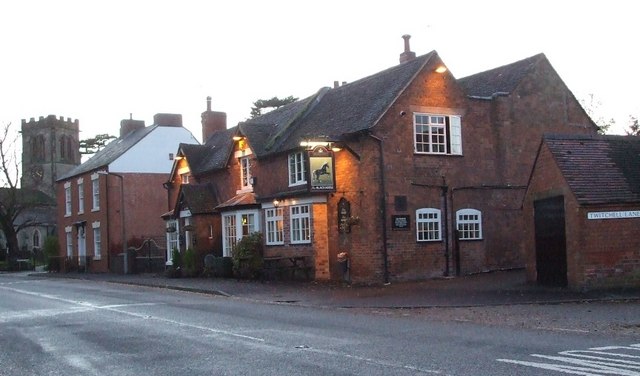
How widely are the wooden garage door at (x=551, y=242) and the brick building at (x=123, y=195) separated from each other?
27.0 meters

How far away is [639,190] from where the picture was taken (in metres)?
21.1

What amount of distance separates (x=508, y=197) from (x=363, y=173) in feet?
20.4

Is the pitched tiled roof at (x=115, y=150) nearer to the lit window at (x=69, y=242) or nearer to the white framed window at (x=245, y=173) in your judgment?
the lit window at (x=69, y=242)

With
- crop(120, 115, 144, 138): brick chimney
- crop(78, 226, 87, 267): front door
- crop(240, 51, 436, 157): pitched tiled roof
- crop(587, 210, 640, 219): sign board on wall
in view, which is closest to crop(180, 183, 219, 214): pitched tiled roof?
crop(240, 51, 436, 157): pitched tiled roof

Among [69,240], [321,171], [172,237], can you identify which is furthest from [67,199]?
[321,171]

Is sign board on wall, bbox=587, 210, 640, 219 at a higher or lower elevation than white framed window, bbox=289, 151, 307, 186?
lower

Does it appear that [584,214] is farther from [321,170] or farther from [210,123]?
[210,123]

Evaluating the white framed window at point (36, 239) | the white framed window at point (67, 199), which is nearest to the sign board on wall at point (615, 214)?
the white framed window at point (67, 199)

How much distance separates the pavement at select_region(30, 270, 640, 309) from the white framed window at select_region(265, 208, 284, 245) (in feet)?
7.01

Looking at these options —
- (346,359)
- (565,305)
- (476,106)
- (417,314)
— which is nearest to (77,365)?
(346,359)

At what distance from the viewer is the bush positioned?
3091 cm

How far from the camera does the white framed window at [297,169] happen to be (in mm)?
28969

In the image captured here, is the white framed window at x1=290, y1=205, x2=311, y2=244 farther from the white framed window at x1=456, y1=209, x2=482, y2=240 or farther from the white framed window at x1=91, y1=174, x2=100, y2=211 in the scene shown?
the white framed window at x1=91, y1=174, x2=100, y2=211

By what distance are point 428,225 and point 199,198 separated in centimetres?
1358
